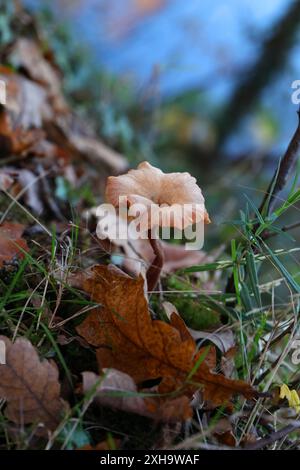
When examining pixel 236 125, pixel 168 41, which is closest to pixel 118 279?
pixel 236 125

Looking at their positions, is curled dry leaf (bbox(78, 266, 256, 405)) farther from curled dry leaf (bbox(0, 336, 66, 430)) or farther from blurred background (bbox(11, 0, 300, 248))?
blurred background (bbox(11, 0, 300, 248))

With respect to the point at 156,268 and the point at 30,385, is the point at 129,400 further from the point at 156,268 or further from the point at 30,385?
the point at 156,268

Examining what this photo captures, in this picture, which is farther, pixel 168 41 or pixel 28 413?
pixel 168 41

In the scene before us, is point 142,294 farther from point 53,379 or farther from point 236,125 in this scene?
point 236,125

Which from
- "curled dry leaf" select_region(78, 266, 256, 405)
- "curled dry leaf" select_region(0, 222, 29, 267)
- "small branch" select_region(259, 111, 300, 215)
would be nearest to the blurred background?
"small branch" select_region(259, 111, 300, 215)

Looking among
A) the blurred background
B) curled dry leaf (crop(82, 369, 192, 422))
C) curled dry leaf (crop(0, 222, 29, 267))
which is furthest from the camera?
the blurred background
